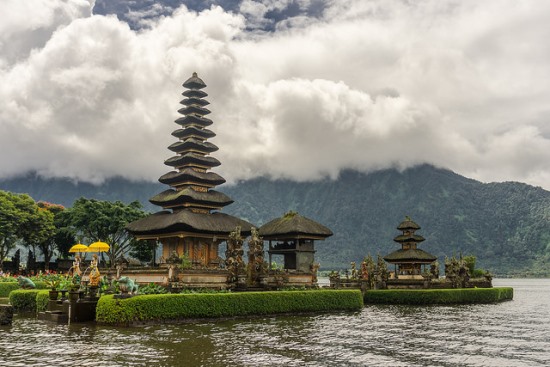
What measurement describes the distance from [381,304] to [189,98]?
31564mm

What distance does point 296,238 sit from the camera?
55094mm

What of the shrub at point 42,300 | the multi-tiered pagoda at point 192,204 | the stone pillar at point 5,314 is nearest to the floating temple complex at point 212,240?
the multi-tiered pagoda at point 192,204

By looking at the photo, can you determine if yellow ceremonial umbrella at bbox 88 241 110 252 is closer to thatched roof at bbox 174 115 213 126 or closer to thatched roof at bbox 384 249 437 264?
thatched roof at bbox 174 115 213 126

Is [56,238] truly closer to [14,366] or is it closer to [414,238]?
[414,238]

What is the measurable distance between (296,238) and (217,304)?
68.8 feet

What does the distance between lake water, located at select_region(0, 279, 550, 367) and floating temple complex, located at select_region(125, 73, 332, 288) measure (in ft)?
32.7

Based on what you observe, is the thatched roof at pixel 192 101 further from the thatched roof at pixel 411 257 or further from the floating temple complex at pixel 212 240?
the thatched roof at pixel 411 257

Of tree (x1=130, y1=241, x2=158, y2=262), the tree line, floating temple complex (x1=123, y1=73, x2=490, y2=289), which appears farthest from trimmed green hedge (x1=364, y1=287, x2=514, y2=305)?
tree (x1=130, y1=241, x2=158, y2=262)

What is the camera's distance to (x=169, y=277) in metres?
41.9

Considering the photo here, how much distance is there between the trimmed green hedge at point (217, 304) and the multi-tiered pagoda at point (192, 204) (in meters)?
14.7

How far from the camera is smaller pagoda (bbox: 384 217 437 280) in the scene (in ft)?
229

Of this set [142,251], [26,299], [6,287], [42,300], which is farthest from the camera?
[142,251]

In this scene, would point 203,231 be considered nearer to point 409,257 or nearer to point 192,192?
point 192,192

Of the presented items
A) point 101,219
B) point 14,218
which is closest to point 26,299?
point 14,218
